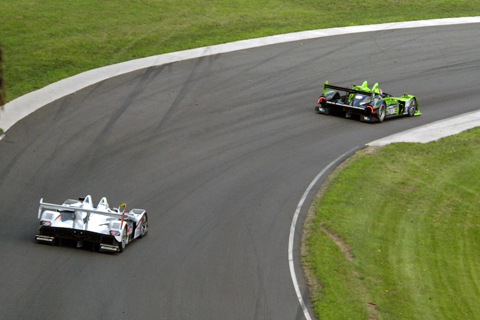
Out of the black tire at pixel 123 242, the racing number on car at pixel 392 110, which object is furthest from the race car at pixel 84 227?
the racing number on car at pixel 392 110

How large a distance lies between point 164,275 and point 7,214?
541 cm

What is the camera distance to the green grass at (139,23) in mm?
31172

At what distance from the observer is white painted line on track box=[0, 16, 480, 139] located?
85.0 feet

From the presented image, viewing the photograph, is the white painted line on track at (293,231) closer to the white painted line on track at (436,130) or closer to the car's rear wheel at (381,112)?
the white painted line on track at (436,130)

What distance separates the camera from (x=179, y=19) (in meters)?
39.4

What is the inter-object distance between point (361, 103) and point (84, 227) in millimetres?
16358

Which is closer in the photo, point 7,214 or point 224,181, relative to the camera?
point 7,214

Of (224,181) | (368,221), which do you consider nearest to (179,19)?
(224,181)

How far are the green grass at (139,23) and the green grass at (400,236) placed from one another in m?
15.4

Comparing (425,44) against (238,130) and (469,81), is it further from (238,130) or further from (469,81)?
(238,130)

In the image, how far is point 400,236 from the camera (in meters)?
18.7

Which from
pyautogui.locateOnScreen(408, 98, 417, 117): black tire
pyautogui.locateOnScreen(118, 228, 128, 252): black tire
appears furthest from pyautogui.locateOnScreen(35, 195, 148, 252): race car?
pyautogui.locateOnScreen(408, 98, 417, 117): black tire

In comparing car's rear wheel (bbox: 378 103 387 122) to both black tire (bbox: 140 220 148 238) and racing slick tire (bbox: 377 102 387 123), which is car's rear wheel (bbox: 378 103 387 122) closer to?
racing slick tire (bbox: 377 102 387 123)

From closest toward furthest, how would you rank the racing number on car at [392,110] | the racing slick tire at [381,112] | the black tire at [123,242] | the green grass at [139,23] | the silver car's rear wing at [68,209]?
the silver car's rear wing at [68,209], the black tire at [123,242], the racing slick tire at [381,112], the racing number on car at [392,110], the green grass at [139,23]
